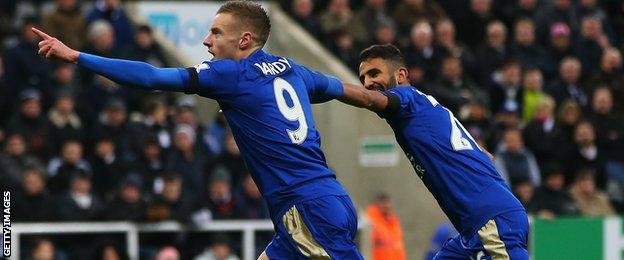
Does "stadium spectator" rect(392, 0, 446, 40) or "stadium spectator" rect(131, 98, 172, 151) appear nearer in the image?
"stadium spectator" rect(131, 98, 172, 151)

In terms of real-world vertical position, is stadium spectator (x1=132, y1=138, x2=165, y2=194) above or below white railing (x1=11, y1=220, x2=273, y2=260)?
above

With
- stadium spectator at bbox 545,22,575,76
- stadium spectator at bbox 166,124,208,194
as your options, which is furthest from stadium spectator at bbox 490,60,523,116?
stadium spectator at bbox 166,124,208,194

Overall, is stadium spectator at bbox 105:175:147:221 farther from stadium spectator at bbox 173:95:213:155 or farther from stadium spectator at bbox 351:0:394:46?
stadium spectator at bbox 351:0:394:46

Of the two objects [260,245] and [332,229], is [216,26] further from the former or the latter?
[260,245]

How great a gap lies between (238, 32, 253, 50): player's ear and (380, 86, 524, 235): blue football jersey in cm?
105

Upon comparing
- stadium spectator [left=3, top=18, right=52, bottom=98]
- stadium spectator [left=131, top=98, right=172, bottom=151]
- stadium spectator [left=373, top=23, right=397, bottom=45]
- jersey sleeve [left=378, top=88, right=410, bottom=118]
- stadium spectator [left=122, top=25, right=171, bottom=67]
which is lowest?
jersey sleeve [left=378, top=88, right=410, bottom=118]

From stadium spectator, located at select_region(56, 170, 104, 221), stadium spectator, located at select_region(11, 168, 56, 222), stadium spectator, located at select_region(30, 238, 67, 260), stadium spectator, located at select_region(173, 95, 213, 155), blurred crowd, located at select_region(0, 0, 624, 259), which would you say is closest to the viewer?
stadium spectator, located at select_region(30, 238, 67, 260)

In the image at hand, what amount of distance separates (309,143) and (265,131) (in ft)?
0.85

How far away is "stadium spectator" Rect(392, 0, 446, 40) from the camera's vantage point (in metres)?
18.3

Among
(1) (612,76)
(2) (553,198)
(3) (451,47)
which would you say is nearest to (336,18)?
(3) (451,47)

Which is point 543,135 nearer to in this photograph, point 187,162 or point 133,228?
point 187,162

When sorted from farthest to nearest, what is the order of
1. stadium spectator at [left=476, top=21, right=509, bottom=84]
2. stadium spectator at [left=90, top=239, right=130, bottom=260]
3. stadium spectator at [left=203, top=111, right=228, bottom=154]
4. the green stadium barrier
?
stadium spectator at [left=476, top=21, right=509, bottom=84]
the green stadium barrier
stadium spectator at [left=203, top=111, right=228, bottom=154]
stadium spectator at [left=90, top=239, right=130, bottom=260]

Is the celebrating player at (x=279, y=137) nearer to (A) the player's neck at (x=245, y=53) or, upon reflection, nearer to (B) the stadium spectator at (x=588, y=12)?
(A) the player's neck at (x=245, y=53)

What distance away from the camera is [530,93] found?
17.7 meters
